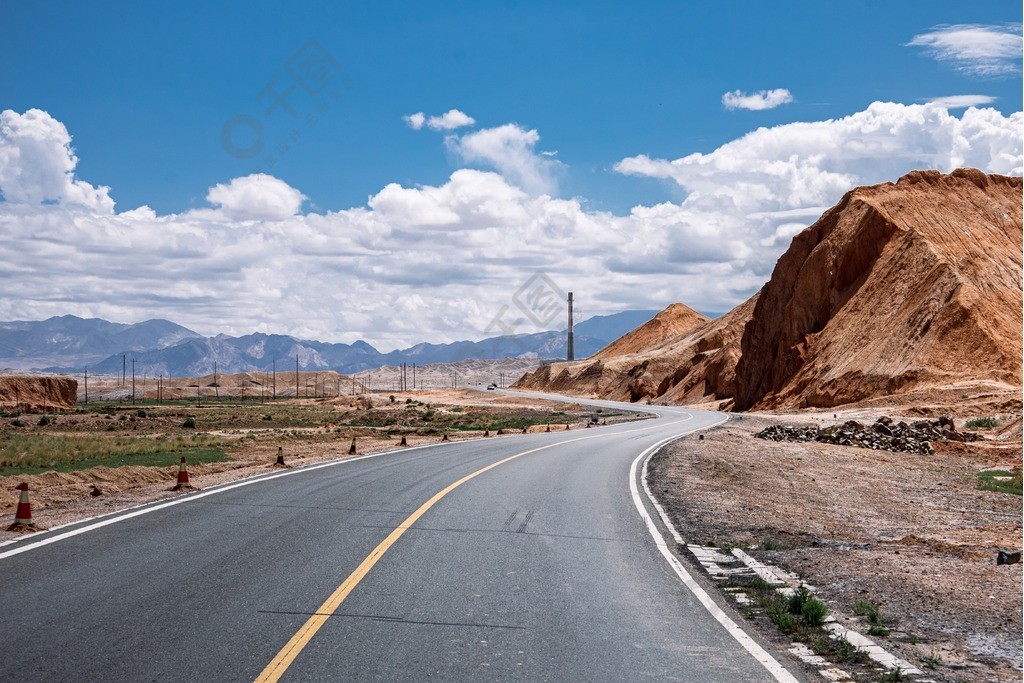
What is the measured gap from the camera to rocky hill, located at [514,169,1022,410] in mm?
60312

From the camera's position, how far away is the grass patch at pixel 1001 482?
74.0 feet

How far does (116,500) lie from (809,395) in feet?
195

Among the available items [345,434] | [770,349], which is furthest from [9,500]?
[770,349]

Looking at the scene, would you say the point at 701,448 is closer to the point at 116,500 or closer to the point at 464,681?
the point at 116,500

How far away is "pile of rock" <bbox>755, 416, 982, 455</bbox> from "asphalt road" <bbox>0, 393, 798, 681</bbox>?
24.2 metres

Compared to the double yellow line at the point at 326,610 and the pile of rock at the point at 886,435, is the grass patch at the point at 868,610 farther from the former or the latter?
the pile of rock at the point at 886,435

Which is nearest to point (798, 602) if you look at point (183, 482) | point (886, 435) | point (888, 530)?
point (888, 530)

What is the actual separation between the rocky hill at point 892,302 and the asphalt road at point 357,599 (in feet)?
169

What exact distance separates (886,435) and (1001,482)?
13679mm

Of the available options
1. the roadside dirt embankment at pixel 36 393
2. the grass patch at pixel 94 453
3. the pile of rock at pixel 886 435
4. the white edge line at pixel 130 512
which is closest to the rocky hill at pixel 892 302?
the pile of rock at pixel 886 435

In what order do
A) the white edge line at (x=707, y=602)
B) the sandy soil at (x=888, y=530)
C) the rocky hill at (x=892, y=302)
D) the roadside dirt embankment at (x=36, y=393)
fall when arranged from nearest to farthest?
1. the white edge line at (x=707, y=602)
2. the sandy soil at (x=888, y=530)
3. the rocky hill at (x=892, y=302)
4. the roadside dirt embankment at (x=36, y=393)

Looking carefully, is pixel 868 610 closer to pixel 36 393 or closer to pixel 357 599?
pixel 357 599

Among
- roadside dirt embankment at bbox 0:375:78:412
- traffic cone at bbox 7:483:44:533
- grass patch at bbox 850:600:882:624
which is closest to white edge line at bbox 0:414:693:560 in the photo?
traffic cone at bbox 7:483:44:533

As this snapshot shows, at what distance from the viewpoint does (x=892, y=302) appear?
6850 centimetres
